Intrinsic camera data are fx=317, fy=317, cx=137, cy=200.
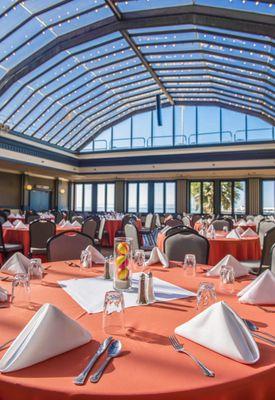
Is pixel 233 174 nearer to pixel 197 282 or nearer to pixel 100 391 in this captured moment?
pixel 197 282

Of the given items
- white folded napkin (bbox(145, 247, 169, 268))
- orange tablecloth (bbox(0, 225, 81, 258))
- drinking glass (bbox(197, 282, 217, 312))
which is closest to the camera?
drinking glass (bbox(197, 282, 217, 312))

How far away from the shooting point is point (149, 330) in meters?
1.17

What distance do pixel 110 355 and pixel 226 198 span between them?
639 inches

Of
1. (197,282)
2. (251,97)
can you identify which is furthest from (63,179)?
(197,282)

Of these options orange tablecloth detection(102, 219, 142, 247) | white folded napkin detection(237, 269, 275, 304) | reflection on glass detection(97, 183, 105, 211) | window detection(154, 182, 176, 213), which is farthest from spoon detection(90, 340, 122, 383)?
reflection on glass detection(97, 183, 105, 211)

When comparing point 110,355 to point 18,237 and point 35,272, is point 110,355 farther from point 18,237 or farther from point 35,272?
point 18,237

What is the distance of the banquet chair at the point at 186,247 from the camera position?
307cm

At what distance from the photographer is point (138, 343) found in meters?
1.07

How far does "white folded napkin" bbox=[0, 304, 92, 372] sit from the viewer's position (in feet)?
3.00

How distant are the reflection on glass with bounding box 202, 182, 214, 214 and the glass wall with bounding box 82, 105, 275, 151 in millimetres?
2335

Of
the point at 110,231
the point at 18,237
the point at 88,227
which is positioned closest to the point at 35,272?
the point at 18,237

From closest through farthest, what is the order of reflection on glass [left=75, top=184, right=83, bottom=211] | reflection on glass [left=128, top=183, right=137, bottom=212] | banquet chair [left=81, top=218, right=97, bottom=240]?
banquet chair [left=81, top=218, right=97, bottom=240] → reflection on glass [left=128, top=183, right=137, bottom=212] → reflection on glass [left=75, top=184, right=83, bottom=211]

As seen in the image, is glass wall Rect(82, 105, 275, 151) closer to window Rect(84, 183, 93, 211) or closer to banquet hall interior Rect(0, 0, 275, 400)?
banquet hall interior Rect(0, 0, 275, 400)

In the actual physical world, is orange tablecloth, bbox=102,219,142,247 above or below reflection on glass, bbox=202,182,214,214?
below
